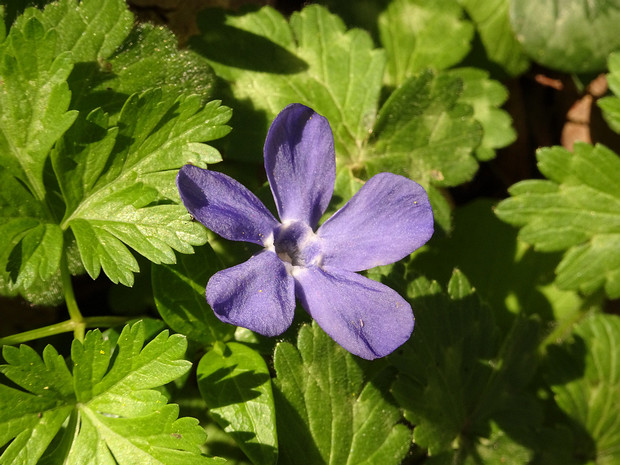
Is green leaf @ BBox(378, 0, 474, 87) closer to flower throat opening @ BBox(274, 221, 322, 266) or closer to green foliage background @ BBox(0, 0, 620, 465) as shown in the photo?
green foliage background @ BBox(0, 0, 620, 465)

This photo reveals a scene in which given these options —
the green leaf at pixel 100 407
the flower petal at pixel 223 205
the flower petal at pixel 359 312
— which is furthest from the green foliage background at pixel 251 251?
the flower petal at pixel 359 312

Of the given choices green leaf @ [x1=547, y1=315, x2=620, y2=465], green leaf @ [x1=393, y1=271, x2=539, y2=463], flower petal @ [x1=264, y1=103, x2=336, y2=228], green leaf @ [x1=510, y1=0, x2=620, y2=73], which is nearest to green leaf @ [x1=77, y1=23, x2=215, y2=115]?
flower petal @ [x1=264, y1=103, x2=336, y2=228]

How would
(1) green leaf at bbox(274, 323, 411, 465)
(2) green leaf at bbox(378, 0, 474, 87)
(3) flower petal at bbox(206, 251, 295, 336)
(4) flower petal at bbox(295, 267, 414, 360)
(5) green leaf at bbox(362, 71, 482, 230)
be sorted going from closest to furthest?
(3) flower petal at bbox(206, 251, 295, 336) < (4) flower petal at bbox(295, 267, 414, 360) < (1) green leaf at bbox(274, 323, 411, 465) < (5) green leaf at bbox(362, 71, 482, 230) < (2) green leaf at bbox(378, 0, 474, 87)

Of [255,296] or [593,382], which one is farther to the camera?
[593,382]

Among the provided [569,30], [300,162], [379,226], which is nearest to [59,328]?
[300,162]

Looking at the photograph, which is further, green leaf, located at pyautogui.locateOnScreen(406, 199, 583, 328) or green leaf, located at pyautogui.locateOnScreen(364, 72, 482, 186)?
green leaf, located at pyautogui.locateOnScreen(406, 199, 583, 328)

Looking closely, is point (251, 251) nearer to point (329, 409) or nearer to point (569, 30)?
point (329, 409)
